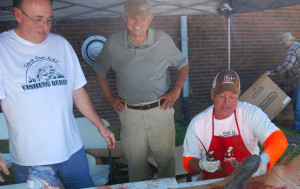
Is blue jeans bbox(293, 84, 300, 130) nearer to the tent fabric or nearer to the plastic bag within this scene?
the tent fabric

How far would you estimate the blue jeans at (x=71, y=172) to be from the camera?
157 cm

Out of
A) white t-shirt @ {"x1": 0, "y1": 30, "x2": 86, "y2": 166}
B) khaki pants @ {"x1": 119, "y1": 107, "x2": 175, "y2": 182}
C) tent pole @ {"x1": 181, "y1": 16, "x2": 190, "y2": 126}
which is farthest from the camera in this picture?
tent pole @ {"x1": 181, "y1": 16, "x2": 190, "y2": 126}

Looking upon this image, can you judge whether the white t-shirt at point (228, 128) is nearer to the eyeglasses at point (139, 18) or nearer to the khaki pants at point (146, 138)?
the khaki pants at point (146, 138)

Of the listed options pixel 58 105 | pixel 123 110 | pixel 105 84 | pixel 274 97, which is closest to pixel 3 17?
pixel 105 84

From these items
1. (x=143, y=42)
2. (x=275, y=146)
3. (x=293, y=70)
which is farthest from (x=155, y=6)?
(x=293, y=70)

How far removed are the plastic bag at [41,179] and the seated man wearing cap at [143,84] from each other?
1154mm

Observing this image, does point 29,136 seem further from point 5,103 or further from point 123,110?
point 123,110

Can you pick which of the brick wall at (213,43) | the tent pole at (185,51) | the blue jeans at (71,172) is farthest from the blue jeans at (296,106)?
the blue jeans at (71,172)

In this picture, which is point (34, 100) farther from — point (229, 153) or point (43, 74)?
point (229, 153)

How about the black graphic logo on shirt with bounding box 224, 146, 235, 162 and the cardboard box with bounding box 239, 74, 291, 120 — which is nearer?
the black graphic logo on shirt with bounding box 224, 146, 235, 162

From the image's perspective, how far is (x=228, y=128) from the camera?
1.85m

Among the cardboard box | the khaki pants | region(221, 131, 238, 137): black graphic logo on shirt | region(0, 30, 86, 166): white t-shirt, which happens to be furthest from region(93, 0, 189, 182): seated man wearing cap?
the cardboard box

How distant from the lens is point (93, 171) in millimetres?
2723

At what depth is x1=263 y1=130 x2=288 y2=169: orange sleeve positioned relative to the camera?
1521 millimetres
